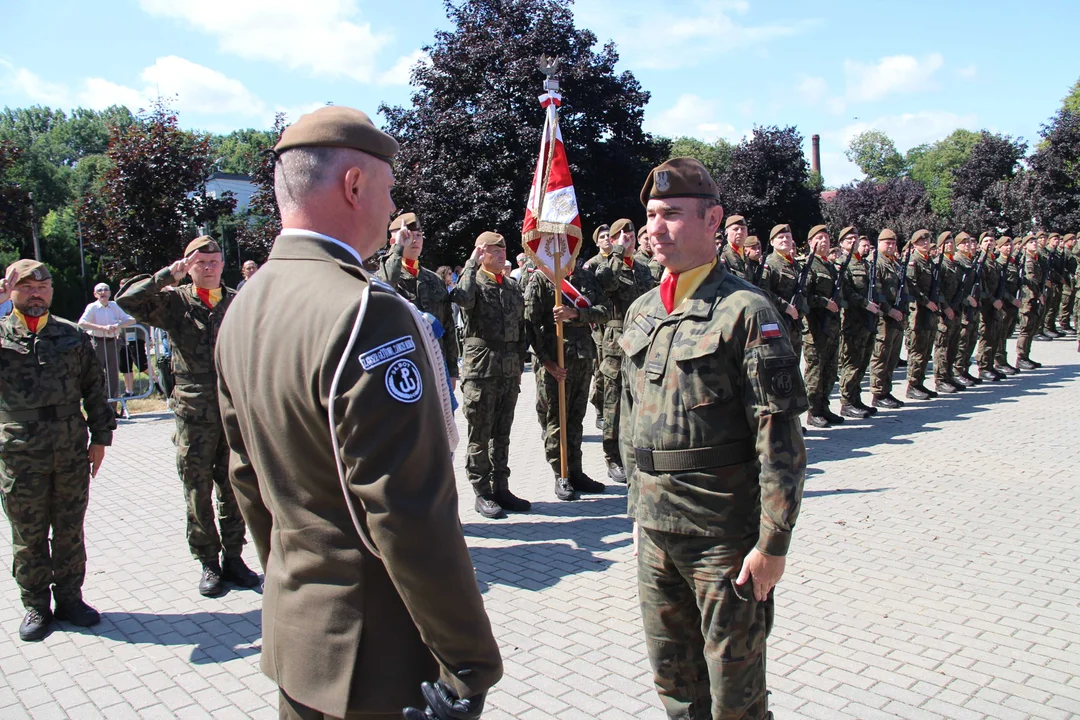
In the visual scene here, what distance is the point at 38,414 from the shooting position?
463 centimetres

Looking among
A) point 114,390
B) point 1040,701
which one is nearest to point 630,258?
point 1040,701

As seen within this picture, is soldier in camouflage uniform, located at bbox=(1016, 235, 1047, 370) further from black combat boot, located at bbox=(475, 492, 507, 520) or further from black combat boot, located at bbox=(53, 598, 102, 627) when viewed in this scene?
black combat boot, located at bbox=(53, 598, 102, 627)

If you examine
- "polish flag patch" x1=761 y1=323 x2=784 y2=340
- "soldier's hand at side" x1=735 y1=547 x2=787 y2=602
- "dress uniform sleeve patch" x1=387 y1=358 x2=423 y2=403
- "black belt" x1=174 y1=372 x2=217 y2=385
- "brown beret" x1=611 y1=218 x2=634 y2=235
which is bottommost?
"soldier's hand at side" x1=735 y1=547 x2=787 y2=602

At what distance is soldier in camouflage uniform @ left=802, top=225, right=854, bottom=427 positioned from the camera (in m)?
9.89

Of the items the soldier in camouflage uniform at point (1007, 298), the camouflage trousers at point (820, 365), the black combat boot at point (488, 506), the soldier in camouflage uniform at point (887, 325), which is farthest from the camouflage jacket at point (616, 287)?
the soldier in camouflage uniform at point (1007, 298)

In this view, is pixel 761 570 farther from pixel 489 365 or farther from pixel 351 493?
pixel 489 365

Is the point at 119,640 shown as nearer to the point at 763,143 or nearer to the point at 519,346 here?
the point at 519,346

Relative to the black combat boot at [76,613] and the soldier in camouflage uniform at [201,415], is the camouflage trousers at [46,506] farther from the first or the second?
the soldier in camouflage uniform at [201,415]

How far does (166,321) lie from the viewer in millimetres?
5008

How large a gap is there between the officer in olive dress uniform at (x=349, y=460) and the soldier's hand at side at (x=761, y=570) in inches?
45.4

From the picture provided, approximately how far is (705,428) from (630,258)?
5.64 metres

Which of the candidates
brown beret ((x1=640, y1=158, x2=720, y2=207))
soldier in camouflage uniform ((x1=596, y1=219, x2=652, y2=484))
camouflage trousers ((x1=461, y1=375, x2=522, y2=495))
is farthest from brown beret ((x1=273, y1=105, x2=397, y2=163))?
soldier in camouflage uniform ((x1=596, y1=219, x2=652, y2=484))

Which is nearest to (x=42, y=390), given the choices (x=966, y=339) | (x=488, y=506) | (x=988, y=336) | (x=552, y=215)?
(x=488, y=506)

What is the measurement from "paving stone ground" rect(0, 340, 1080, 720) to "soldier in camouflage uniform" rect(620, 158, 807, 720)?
95cm
